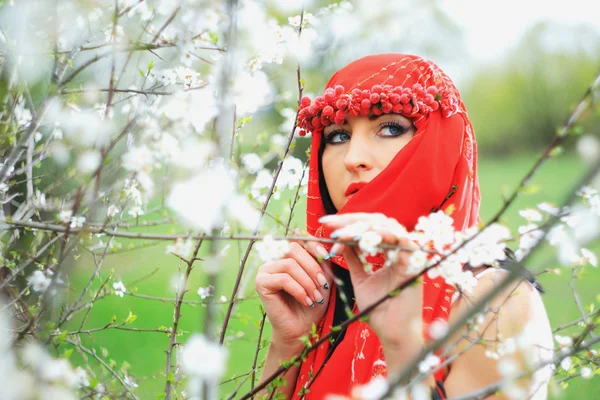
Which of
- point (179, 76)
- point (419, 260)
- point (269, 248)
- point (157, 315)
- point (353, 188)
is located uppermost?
point (157, 315)

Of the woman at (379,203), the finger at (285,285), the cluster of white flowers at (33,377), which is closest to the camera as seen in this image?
the cluster of white flowers at (33,377)

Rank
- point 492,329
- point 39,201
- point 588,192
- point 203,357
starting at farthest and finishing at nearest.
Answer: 1. point 39,201
2. point 492,329
3. point 588,192
4. point 203,357

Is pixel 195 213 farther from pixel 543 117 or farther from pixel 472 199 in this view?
pixel 543 117

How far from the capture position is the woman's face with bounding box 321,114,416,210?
1.49m

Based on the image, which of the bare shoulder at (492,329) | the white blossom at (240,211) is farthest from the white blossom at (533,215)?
the white blossom at (240,211)

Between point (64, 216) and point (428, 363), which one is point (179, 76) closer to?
point (64, 216)

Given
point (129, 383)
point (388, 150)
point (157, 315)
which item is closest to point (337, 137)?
point (388, 150)

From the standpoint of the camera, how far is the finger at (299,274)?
1470 mm

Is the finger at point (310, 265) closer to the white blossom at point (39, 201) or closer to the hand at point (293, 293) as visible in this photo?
the hand at point (293, 293)

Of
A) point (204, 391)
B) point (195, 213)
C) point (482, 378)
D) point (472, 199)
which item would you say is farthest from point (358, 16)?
point (204, 391)

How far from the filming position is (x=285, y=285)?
4.79ft

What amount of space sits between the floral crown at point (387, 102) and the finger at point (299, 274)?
1.44ft

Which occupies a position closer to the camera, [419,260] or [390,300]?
[419,260]

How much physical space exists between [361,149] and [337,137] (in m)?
0.17
